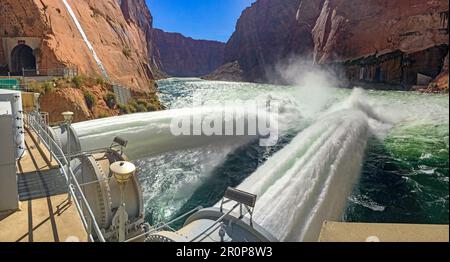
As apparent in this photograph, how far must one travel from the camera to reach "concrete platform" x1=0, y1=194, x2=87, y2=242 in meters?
6.39

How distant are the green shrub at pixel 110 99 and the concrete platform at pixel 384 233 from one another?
1133 inches

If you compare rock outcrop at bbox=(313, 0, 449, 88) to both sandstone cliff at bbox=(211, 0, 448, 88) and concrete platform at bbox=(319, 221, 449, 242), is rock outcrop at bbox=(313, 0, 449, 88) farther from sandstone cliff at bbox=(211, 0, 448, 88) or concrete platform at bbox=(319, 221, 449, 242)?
concrete platform at bbox=(319, 221, 449, 242)

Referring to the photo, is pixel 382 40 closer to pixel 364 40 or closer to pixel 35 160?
pixel 364 40

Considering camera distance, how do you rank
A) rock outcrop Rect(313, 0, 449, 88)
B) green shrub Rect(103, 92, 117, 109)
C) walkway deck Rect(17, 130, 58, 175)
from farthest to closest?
rock outcrop Rect(313, 0, 449, 88)
green shrub Rect(103, 92, 117, 109)
walkway deck Rect(17, 130, 58, 175)

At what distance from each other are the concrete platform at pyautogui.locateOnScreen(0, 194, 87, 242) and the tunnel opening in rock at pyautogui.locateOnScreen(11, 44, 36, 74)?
1335 inches

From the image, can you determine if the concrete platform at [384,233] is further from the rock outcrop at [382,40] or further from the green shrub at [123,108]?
the rock outcrop at [382,40]

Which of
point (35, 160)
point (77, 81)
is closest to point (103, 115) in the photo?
point (77, 81)

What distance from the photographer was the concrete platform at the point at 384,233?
11.2ft

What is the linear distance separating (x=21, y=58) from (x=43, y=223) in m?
38.2

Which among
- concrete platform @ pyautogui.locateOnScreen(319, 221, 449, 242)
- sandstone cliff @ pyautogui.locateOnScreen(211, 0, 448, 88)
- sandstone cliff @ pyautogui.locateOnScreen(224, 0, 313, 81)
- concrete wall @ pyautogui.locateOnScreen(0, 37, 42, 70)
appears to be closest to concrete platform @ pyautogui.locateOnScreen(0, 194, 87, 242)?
concrete platform @ pyautogui.locateOnScreen(319, 221, 449, 242)

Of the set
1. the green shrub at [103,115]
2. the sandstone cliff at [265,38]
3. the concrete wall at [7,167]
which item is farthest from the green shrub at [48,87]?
the sandstone cliff at [265,38]

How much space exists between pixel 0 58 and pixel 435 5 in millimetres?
79028

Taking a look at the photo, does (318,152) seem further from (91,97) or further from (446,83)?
(91,97)

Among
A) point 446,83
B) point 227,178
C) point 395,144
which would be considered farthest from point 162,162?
point 446,83
